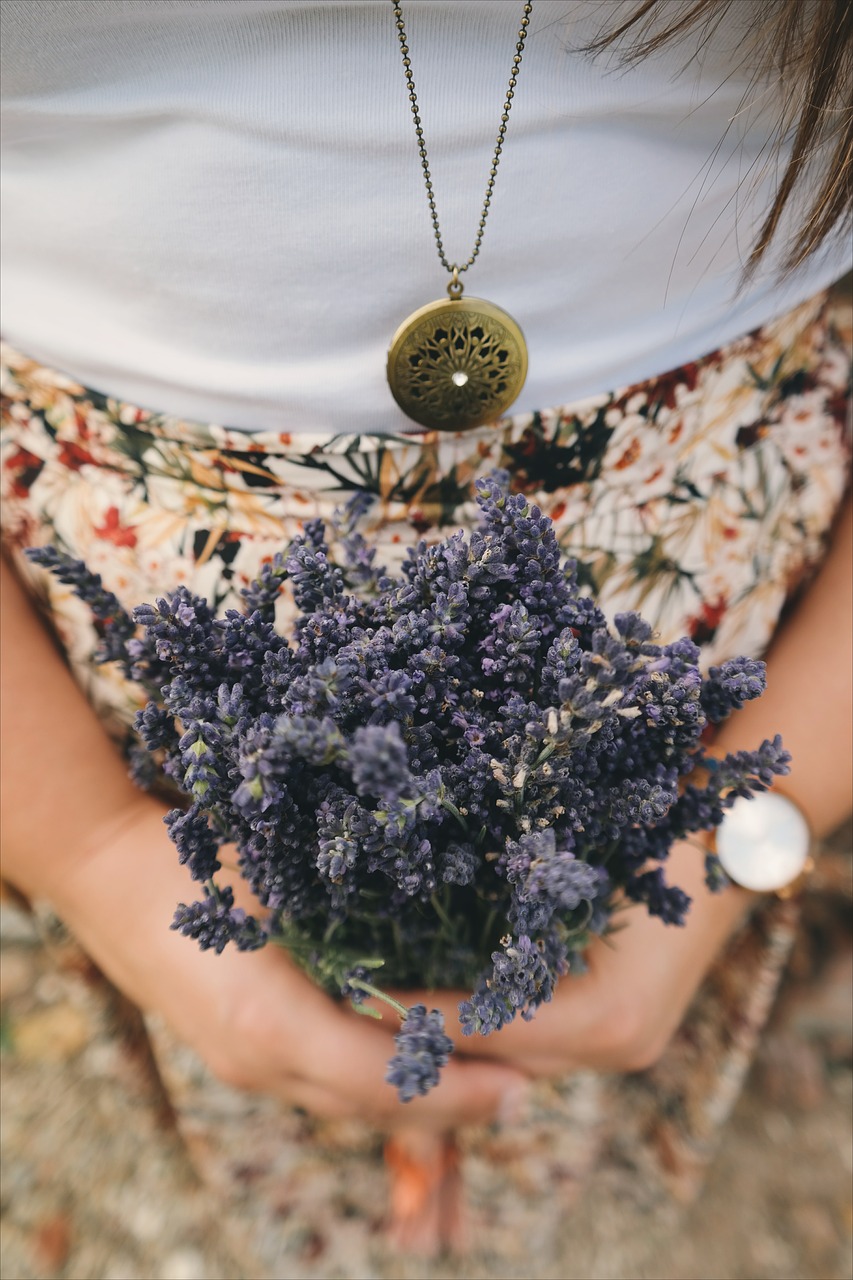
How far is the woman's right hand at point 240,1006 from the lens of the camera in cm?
99

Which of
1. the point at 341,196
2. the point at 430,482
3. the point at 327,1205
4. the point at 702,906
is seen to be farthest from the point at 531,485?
the point at 327,1205

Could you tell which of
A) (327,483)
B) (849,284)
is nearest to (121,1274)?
(327,483)

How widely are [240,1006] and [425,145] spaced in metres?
0.96

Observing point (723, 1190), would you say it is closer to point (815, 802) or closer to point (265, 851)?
point (815, 802)

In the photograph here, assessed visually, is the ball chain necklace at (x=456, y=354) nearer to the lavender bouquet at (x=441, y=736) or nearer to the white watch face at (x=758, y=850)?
the lavender bouquet at (x=441, y=736)

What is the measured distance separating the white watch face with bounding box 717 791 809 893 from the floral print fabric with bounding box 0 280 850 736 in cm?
23

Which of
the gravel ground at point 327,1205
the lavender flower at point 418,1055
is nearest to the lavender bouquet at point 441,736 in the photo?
the lavender flower at point 418,1055

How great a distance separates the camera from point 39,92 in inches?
33.4

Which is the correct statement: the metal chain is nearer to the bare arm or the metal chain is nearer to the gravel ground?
the bare arm

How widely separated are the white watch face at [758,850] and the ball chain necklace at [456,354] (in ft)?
2.13

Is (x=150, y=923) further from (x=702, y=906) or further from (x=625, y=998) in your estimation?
(x=702, y=906)

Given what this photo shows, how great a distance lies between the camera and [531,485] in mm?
1024

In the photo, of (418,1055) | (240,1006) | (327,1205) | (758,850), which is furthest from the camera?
(327,1205)

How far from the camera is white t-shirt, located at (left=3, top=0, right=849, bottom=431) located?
0.82m
